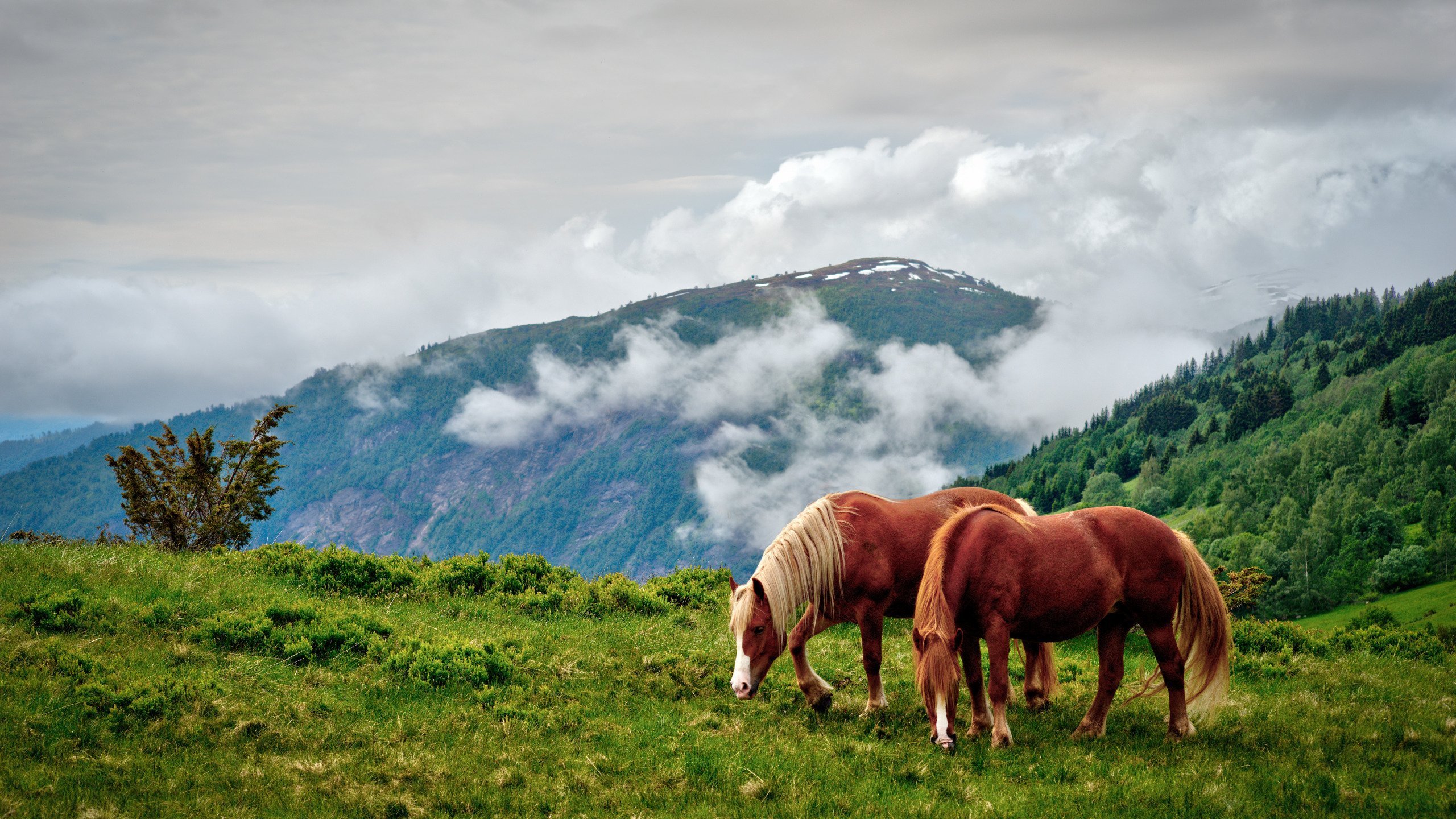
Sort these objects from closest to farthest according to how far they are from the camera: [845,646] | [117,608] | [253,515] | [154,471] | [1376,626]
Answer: [117,608], [845,646], [1376,626], [154,471], [253,515]

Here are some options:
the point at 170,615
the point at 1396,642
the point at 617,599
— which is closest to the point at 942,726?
the point at 617,599

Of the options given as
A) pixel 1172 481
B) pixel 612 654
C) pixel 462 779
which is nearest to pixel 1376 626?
pixel 612 654

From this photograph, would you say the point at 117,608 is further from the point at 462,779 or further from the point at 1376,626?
the point at 1376,626

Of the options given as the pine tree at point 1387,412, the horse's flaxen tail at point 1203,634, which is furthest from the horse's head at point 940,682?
the pine tree at point 1387,412

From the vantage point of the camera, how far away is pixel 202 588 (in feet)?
46.4

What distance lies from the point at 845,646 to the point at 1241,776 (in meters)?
7.49

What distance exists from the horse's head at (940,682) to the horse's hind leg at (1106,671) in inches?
75.2

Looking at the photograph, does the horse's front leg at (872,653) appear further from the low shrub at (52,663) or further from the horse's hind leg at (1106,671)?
the low shrub at (52,663)

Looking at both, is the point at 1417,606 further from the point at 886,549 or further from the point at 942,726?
the point at 942,726

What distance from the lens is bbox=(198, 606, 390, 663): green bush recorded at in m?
12.1

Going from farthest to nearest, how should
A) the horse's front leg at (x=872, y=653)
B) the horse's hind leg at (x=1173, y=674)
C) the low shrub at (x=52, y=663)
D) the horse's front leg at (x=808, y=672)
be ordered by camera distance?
the horse's front leg at (x=808, y=672) → the horse's front leg at (x=872, y=653) → the horse's hind leg at (x=1173, y=674) → the low shrub at (x=52, y=663)

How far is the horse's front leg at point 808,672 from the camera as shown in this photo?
1225 centimetres

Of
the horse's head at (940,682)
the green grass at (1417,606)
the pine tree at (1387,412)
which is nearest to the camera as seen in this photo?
the horse's head at (940,682)

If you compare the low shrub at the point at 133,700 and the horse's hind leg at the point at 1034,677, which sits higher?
the low shrub at the point at 133,700
